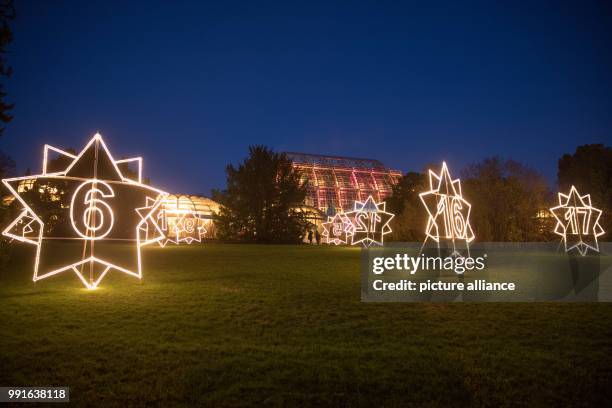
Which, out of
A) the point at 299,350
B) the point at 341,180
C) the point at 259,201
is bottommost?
the point at 299,350

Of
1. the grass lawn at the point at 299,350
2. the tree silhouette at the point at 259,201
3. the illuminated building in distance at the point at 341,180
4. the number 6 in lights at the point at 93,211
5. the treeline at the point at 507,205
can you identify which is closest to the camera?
the grass lawn at the point at 299,350

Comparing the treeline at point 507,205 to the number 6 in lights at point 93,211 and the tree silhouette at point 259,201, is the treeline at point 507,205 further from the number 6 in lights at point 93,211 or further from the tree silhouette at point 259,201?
the number 6 in lights at point 93,211

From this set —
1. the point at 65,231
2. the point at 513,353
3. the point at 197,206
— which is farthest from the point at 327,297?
the point at 197,206

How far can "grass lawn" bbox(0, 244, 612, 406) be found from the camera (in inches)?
173

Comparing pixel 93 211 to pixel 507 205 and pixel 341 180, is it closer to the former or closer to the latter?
pixel 507 205

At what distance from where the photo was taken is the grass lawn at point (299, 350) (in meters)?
4.39

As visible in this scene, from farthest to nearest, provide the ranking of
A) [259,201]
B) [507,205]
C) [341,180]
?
[341,180]
[259,201]
[507,205]

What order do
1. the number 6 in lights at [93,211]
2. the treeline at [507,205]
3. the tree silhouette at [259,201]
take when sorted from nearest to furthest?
the number 6 in lights at [93,211]
the treeline at [507,205]
the tree silhouette at [259,201]

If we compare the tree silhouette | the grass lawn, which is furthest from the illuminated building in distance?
the grass lawn

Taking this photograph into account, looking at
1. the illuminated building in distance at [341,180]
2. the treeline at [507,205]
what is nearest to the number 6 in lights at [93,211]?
the treeline at [507,205]

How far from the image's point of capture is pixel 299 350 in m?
5.79

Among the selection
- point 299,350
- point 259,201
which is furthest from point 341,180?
point 299,350

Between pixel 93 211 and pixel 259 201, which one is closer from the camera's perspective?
pixel 93 211

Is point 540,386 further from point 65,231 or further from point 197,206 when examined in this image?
point 197,206
